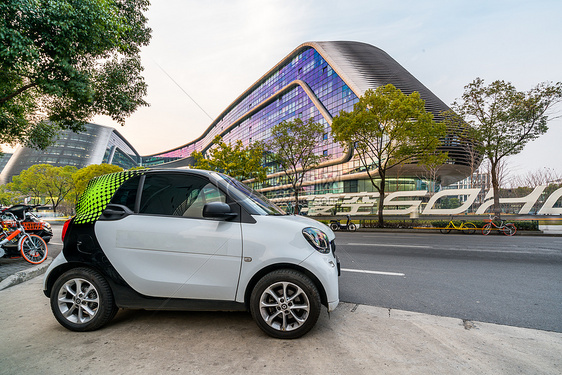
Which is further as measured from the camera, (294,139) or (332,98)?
(332,98)

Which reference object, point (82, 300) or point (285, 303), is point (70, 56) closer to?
Answer: point (82, 300)

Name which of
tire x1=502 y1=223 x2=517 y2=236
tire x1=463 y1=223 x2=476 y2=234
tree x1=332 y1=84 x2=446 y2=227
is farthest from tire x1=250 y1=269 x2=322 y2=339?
tree x1=332 y1=84 x2=446 y2=227

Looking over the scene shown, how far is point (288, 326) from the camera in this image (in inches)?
105

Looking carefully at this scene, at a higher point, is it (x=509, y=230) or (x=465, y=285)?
(x=509, y=230)

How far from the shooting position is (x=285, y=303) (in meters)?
2.65

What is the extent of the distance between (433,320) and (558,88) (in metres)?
20.9

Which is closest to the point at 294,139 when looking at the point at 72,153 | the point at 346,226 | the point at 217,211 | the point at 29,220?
the point at 346,226

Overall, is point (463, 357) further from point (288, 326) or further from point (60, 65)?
point (60, 65)

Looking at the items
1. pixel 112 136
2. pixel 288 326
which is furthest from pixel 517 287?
pixel 112 136

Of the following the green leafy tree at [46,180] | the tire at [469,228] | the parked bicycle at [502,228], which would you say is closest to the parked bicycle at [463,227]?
the tire at [469,228]

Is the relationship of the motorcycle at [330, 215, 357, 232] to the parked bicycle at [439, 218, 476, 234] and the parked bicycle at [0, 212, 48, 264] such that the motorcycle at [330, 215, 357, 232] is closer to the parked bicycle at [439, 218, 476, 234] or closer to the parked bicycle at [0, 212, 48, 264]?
the parked bicycle at [439, 218, 476, 234]

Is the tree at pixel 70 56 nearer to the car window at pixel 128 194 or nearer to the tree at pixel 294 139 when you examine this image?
the car window at pixel 128 194

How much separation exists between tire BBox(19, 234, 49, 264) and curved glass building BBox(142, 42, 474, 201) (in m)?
34.0

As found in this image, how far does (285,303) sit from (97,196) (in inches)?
95.6
